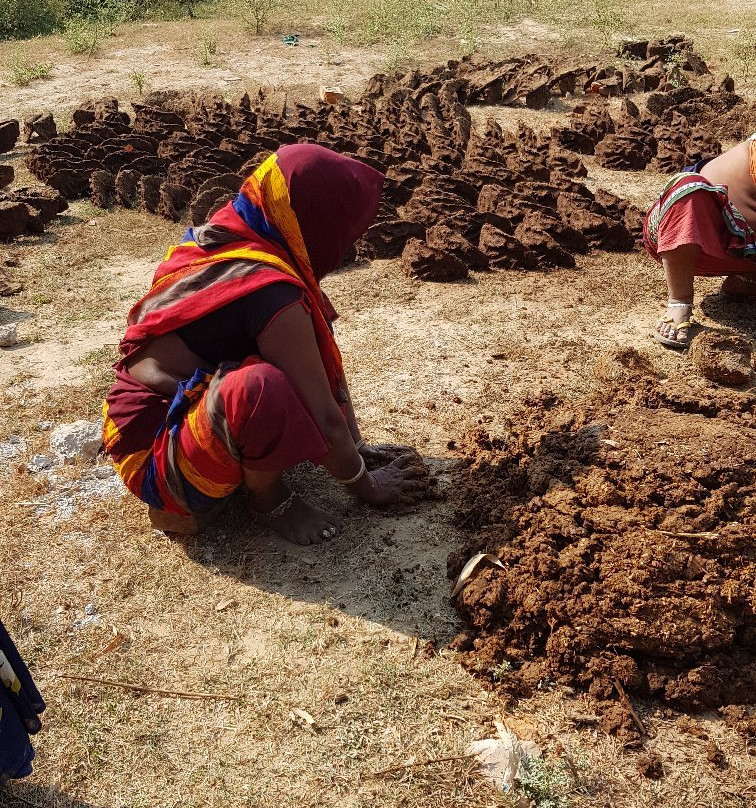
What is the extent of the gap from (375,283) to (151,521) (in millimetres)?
2787

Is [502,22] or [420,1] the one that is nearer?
[502,22]

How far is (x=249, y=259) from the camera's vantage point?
291 cm

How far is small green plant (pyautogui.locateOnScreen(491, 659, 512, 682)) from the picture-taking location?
2.71 meters

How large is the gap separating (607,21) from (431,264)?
9370 mm

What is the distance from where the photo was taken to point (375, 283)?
5.60 meters

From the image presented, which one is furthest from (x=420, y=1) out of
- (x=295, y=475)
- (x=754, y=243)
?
(x=295, y=475)

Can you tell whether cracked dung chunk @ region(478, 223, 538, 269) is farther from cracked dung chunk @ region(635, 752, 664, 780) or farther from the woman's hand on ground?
cracked dung chunk @ region(635, 752, 664, 780)

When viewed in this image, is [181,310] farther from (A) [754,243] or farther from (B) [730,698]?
(A) [754,243]

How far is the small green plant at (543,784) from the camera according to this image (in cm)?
231

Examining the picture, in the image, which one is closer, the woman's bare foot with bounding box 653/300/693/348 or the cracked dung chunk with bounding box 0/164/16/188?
the woman's bare foot with bounding box 653/300/693/348

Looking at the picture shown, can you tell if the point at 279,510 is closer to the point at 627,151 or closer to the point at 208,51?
the point at 627,151

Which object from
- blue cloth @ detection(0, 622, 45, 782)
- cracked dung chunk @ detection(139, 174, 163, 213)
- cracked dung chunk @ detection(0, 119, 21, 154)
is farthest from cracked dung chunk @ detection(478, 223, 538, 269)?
cracked dung chunk @ detection(0, 119, 21, 154)

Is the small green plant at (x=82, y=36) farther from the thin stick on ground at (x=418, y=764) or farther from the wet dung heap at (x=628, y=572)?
the thin stick on ground at (x=418, y=764)

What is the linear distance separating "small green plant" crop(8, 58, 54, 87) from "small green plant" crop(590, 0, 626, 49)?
830cm
